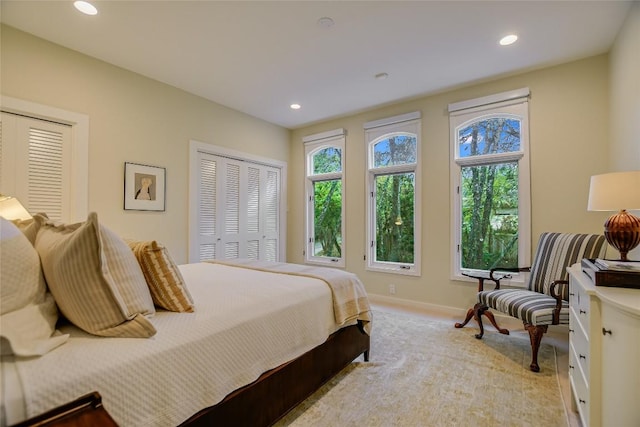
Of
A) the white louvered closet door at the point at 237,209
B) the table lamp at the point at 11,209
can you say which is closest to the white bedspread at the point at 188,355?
the table lamp at the point at 11,209

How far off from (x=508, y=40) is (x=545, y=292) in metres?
2.37

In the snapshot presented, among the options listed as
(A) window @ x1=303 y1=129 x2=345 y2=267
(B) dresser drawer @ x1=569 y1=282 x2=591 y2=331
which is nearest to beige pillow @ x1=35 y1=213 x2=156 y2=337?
(B) dresser drawer @ x1=569 y1=282 x2=591 y2=331

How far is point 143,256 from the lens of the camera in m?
1.44

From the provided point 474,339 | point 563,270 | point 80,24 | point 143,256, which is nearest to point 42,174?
point 80,24

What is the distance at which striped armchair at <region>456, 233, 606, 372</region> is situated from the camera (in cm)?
233

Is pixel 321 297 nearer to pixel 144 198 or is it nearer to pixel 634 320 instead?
pixel 634 320

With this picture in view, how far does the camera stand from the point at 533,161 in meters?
3.28

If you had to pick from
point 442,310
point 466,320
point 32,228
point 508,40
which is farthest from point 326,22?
point 442,310

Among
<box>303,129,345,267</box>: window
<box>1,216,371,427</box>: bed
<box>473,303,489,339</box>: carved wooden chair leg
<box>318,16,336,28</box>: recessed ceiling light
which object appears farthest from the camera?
<box>303,129,345,267</box>: window

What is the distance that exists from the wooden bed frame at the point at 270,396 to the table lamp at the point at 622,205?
1.78 metres

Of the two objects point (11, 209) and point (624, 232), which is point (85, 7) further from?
point (624, 232)

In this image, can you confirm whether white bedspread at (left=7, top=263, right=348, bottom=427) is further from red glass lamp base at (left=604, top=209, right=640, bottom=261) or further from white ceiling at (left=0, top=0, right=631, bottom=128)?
white ceiling at (left=0, top=0, right=631, bottom=128)

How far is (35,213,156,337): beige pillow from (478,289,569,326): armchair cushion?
263 cm

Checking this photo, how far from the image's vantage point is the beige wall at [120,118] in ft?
8.73
